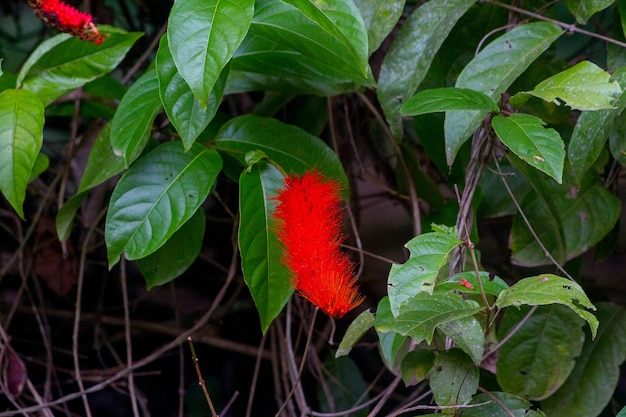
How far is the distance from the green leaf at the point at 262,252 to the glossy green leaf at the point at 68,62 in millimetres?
339

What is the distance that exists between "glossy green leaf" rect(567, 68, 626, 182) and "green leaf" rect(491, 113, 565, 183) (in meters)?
0.12

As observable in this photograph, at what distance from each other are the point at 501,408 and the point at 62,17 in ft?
2.43

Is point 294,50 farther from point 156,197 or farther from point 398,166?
point 398,166

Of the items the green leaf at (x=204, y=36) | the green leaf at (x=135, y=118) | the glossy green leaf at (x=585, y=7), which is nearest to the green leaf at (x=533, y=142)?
the glossy green leaf at (x=585, y=7)

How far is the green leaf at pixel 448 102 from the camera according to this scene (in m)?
0.85

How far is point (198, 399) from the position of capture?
69.0 inches

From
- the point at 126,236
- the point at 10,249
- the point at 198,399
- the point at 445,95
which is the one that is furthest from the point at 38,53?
the point at 198,399

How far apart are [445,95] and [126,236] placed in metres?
0.45

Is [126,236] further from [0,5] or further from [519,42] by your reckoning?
[0,5]

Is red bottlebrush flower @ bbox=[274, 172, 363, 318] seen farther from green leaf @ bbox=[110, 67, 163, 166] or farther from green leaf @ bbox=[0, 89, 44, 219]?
green leaf @ bbox=[0, 89, 44, 219]

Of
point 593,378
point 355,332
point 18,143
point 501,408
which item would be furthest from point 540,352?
point 18,143

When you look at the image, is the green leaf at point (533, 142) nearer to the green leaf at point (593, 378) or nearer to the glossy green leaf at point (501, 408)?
the glossy green leaf at point (501, 408)

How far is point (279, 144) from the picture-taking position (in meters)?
1.04

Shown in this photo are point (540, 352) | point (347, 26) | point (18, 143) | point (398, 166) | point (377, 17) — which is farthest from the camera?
point (398, 166)
